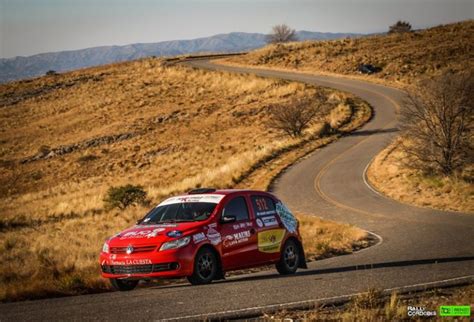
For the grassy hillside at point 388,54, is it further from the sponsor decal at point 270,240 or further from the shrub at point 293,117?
the sponsor decal at point 270,240

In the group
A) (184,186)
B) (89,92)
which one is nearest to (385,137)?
(184,186)

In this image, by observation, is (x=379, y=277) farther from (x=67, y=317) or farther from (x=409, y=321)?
(x=67, y=317)

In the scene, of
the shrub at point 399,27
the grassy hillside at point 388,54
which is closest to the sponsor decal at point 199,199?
the grassy hillside at point 388,54

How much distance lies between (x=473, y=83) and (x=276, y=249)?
77.2ft

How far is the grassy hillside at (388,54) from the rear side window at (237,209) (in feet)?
186

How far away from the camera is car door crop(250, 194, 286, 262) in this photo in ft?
42.2

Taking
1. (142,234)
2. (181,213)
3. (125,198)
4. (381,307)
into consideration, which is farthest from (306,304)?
(125,198)

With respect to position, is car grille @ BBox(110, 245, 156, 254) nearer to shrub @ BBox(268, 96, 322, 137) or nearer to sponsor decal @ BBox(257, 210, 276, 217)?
sponsor decal @ BBox(257, 210, 276, 217)

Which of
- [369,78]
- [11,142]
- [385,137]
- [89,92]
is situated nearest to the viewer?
[385,137]

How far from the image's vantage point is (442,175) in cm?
3322

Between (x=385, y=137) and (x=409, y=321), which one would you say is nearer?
(x=409, y=321)

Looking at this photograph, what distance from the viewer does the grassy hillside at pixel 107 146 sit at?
2108cm

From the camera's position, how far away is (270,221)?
43.5 ft

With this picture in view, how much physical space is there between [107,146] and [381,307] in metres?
53.1
